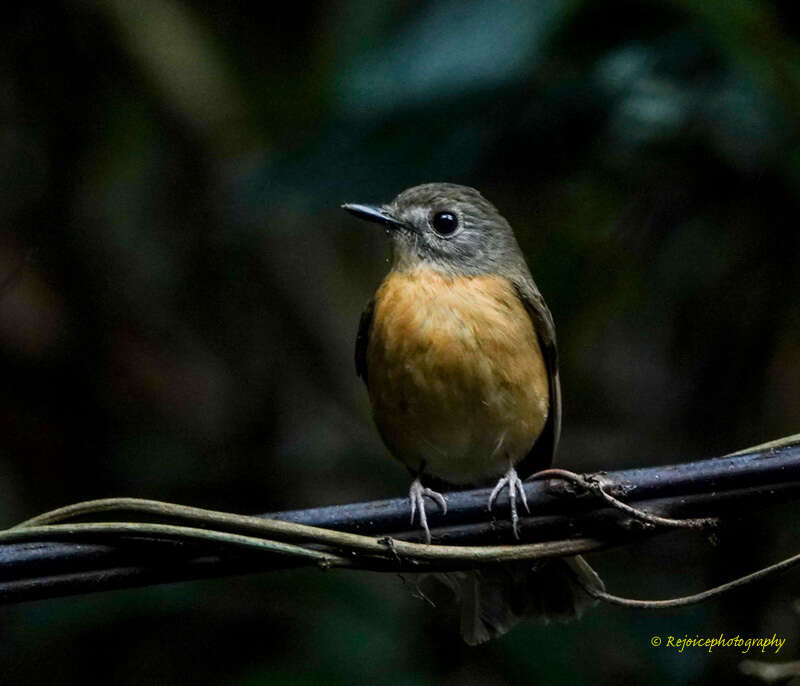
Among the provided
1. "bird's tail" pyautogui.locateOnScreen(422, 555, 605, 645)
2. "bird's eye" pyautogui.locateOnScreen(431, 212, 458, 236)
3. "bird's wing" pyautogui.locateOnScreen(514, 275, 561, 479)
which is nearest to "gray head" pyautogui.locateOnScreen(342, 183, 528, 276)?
"bird's eye" pyautogui.locateOnScreen(431, 212, 458, 236)

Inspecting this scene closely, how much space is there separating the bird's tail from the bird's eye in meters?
1.33

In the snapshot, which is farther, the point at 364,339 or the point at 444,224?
the point at 444,224

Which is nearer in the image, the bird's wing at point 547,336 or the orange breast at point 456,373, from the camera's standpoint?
the orange breast at point 456,373

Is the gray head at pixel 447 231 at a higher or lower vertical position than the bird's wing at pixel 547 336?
higher

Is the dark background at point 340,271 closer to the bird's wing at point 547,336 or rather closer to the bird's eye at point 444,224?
the bird's eye at point 444,224

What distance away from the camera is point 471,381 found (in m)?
4.11

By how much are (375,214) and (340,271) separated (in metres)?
2.33

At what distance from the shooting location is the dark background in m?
4.58

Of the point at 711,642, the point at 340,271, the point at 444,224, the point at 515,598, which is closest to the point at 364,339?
the point at 444,224


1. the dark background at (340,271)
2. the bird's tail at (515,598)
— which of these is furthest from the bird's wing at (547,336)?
the bird's tail at (515,598)

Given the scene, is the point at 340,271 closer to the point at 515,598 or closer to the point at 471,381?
the point at 471,381

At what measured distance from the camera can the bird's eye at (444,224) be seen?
4.76 meters

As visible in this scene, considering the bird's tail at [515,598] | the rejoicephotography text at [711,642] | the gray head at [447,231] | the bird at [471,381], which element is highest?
the gray head at [447,231]

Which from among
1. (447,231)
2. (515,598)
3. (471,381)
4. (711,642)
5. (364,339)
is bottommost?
(711,642)
